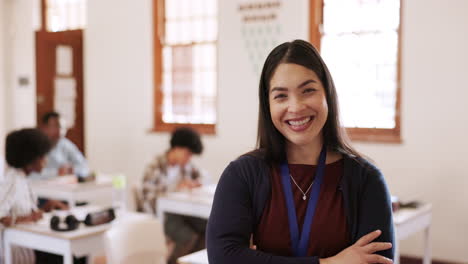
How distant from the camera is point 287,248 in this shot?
1347 mm

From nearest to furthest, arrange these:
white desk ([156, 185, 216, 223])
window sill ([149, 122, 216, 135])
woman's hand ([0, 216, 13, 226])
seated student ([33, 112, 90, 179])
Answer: woman's hand ([0, 216, 13, 226])
white desk ([156, 185, 216, 223])
seated student ([33, 112, 90, 179])
window sill ([149, 122, 216, 135])

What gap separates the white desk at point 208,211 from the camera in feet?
11.8

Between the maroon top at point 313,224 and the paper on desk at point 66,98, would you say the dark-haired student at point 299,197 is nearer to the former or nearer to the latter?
the maroon top at point 313,224

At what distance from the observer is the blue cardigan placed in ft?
4.42

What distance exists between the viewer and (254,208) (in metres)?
1.38

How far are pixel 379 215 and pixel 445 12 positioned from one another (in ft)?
12.2

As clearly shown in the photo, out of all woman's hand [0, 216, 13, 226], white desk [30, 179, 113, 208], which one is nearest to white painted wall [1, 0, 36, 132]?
white desk [30, 179, 113, 208]

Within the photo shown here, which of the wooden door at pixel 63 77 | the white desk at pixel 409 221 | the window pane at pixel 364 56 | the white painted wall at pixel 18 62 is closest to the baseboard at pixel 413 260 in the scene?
the white desk at pixel 409 221

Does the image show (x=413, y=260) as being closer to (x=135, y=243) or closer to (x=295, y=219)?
(x=135, y=243)

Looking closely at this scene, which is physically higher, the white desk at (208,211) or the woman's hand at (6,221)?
the woman's hand at (6,221)

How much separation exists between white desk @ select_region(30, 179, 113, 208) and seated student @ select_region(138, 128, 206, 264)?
415 millimetres

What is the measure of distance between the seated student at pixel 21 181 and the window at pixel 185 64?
2.62 meters

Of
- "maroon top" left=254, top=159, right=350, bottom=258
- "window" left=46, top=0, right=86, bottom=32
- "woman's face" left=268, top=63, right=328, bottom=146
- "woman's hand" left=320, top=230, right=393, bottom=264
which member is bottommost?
"woman's hand" left=320, top=230, right=393, bottom=264

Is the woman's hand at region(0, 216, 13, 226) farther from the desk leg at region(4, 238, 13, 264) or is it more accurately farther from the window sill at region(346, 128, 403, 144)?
the window sill at region(346, 128, 403, 144)
